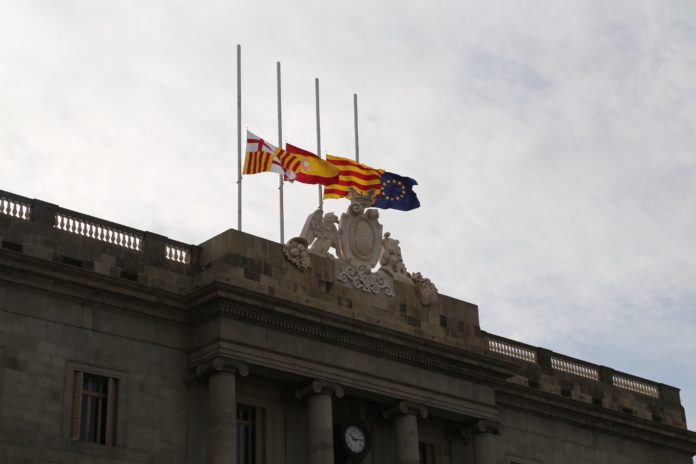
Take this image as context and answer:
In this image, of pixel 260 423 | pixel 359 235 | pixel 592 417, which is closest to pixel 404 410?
pixel 260 423

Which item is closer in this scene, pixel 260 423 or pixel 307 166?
pixel 260 423

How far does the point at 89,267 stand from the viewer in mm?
43875

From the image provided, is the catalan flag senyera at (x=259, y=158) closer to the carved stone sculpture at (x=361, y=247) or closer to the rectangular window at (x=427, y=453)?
the carved stone sculpture at (x=361, y=247)

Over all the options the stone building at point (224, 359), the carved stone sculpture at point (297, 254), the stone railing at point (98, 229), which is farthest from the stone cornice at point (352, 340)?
the stone railing at point (98, 229)

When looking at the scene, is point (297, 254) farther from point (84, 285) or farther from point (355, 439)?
point (84, 285)

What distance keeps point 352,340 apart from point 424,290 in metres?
4.95

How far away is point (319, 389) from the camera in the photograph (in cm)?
4675

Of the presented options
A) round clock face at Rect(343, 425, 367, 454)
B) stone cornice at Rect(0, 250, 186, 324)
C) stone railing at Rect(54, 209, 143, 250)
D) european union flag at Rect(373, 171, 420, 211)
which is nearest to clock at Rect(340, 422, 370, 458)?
round clock face at Rect(343, 425, 367, 454)

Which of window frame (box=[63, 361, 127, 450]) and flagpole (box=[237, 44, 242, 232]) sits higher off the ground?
flagpole (box=[237, 44, 242, 232])

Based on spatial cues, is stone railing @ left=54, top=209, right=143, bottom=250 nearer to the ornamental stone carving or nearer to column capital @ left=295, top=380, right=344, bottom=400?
column capital @ left=295, top=380, right=344, bottom=400

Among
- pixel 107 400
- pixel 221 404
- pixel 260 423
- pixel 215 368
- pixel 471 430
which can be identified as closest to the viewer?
pixel 107 400

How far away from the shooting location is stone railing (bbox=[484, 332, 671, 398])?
56531mm

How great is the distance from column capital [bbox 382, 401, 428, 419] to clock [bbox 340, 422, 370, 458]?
1108mm

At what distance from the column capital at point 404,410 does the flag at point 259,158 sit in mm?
9461
